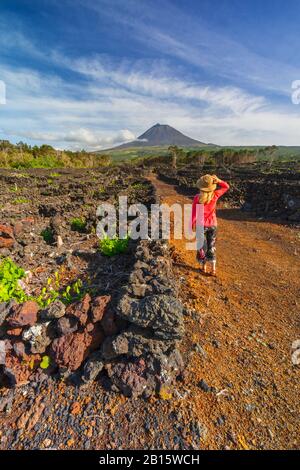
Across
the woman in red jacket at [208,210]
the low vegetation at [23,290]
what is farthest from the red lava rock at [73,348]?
the woman in red jacket at [208,210]

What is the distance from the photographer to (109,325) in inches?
101

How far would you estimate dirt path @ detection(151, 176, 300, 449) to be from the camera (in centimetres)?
216

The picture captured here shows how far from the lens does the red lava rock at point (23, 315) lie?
2.49 meters

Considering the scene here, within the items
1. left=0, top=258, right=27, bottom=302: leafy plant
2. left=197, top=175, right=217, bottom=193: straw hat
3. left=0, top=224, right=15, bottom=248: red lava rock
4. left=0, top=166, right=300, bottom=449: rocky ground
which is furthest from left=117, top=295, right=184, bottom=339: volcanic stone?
left=0, top=224, right=15, bottom=248: red lava rock

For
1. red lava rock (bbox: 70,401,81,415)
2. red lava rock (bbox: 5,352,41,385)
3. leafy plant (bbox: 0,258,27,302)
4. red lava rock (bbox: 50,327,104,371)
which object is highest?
leafy plant (bbox: 0,258,27,302)

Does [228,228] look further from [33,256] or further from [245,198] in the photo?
[33,256]

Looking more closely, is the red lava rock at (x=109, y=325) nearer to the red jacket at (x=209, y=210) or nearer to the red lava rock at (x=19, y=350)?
the red lava rock at (x=19, y=350)

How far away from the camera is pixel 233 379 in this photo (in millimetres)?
2545

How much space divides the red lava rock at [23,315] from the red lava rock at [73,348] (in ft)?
1.00

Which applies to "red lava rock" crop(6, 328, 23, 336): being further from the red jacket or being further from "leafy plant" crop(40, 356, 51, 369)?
the red jacket

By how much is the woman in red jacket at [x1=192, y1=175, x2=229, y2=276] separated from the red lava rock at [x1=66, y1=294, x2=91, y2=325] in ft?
8.26

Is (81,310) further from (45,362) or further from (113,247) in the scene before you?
(113,247)
